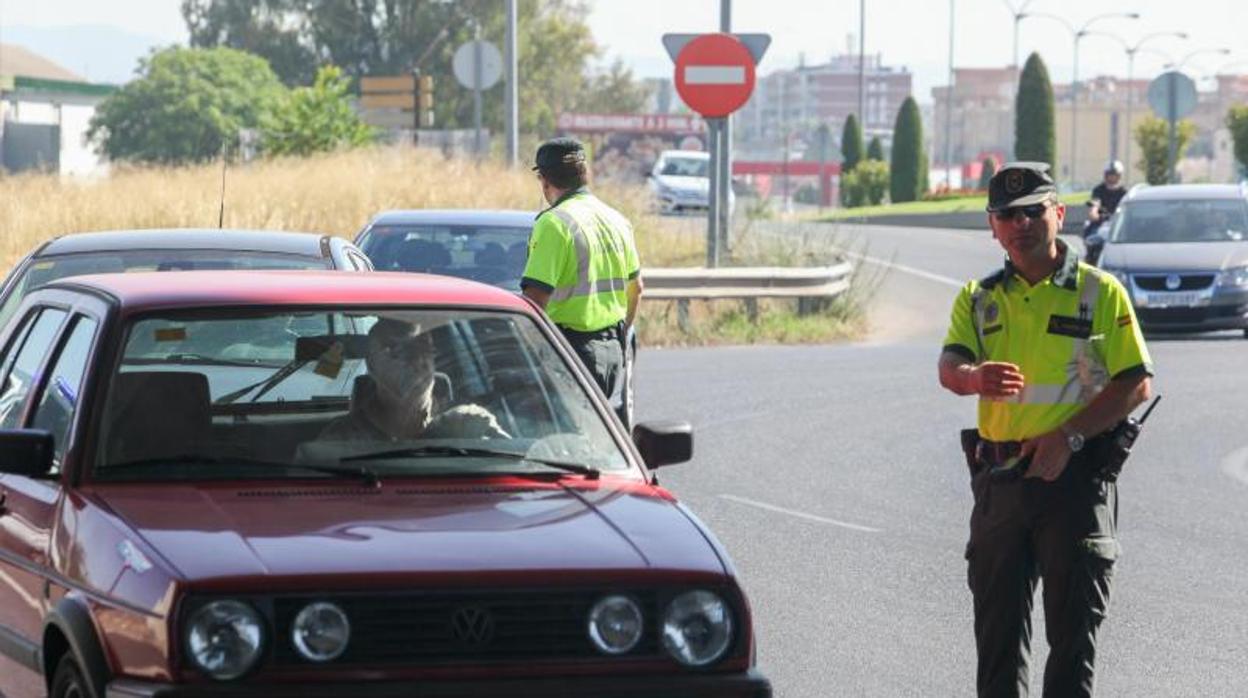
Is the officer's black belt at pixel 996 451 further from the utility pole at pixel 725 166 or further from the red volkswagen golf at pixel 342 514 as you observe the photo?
the utility pole at pixel 725 166

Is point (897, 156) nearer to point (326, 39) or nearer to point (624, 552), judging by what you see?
point (326, 39)

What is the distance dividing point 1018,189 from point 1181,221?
69.3 ft

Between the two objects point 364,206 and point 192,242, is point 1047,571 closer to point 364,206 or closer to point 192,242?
point 192,242

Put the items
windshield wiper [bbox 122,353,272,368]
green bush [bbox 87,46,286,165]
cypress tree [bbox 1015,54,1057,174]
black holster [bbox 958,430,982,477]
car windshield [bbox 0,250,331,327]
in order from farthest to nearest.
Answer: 1. green bush [bbox 87,46,286,165]
2. cypress tree [bbox 1015,54,1057,174]
3. car windshield [bbox 0,250,331,327]
4. windshield wiper [bbox 122,353,272,368]
5. black holster [bbox 958,430,982,477]

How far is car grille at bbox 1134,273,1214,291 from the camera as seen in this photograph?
25750 mm

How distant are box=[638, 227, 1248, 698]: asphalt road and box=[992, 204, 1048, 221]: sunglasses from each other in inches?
78.5

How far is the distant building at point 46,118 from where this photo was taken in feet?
329

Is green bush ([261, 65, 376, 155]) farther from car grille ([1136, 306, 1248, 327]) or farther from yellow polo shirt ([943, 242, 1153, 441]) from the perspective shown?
yellow polo shirt ([943, 242, 1153, 441])

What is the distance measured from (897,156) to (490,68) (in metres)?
54.8

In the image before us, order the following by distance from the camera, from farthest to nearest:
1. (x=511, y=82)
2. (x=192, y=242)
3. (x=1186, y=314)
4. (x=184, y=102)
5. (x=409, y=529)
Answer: (x=184, y=102) < (x=511, y=82) < (x=1186, y=314) < (x=192, y=242) < (x=409, y=529)

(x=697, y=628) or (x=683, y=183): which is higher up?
(x=683, y=183)

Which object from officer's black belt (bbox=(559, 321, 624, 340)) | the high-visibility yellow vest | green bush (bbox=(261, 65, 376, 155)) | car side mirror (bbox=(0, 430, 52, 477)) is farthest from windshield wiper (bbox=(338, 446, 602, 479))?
green bush (bbox=(261, 65, 376, 155))

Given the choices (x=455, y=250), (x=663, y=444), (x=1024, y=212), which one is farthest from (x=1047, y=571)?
(x=455, y=250)

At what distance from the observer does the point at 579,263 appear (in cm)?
1166
